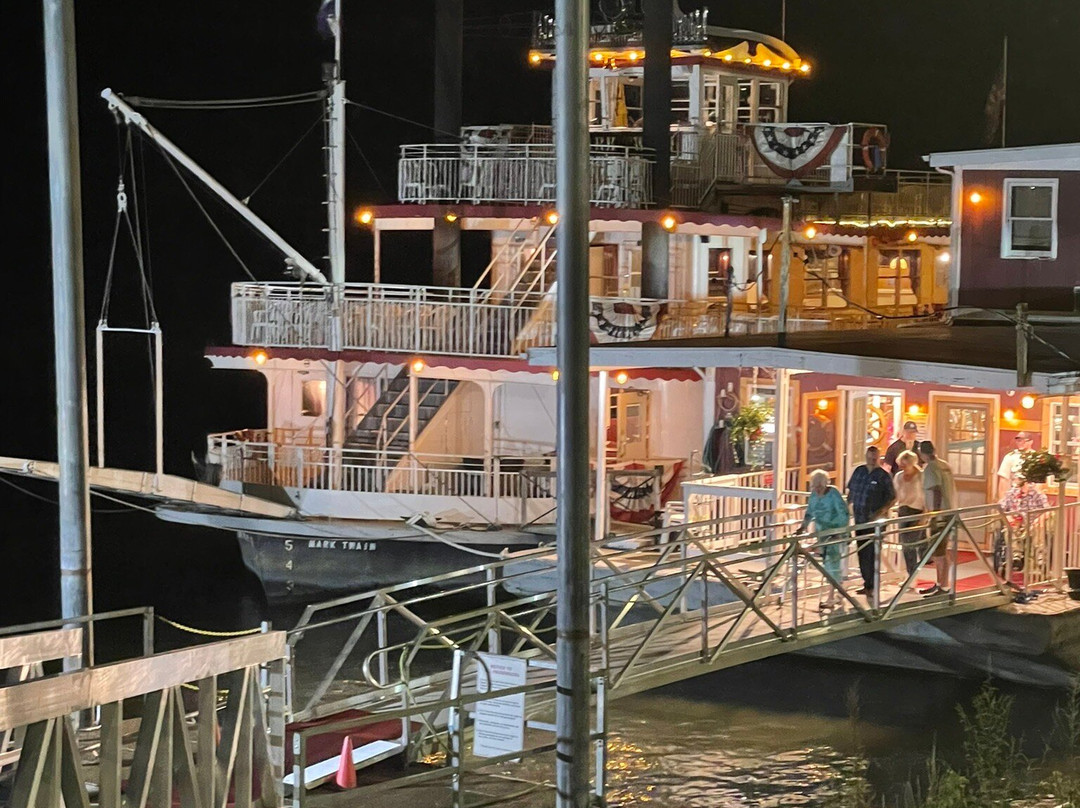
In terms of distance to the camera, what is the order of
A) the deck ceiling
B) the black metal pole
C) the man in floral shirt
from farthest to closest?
the man in floral shirt < the deck ceiling < the black metal pole

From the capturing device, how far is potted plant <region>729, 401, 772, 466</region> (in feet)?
71.8

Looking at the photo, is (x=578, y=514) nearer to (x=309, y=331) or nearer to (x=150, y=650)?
(x=150, y=650)

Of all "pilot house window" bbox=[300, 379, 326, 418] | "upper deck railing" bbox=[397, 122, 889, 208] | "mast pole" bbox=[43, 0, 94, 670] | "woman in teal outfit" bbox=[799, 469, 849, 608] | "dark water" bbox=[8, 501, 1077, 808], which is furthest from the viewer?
"pilot house window" bbox=[300, 379, 326, 418]

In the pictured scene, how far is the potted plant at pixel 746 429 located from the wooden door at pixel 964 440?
94.9 inches

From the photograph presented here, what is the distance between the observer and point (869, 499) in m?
16.1

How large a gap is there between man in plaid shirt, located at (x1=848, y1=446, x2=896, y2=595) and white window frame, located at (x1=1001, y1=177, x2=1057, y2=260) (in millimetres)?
7164

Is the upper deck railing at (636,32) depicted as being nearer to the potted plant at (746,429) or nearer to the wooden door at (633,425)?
the wooden door at (633,425)

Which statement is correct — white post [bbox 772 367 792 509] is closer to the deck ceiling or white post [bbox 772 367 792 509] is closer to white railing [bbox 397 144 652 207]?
the deck ceiling

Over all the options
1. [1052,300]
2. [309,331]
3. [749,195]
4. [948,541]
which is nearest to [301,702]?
[948,541]

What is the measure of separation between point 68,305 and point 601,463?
1029cm

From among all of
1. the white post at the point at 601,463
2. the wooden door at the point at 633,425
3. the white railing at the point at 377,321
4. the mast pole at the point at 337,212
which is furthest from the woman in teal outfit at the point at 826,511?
the mast pole at the point at 337,212

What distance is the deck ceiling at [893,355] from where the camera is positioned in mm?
15641

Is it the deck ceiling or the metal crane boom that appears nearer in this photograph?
the deck ceiling

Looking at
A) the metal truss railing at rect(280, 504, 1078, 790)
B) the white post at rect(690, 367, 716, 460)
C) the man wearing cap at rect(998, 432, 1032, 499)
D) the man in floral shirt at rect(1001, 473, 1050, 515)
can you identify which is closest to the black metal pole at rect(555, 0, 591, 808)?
the metal truss railing at rect(280, 504, 1078, 790)
